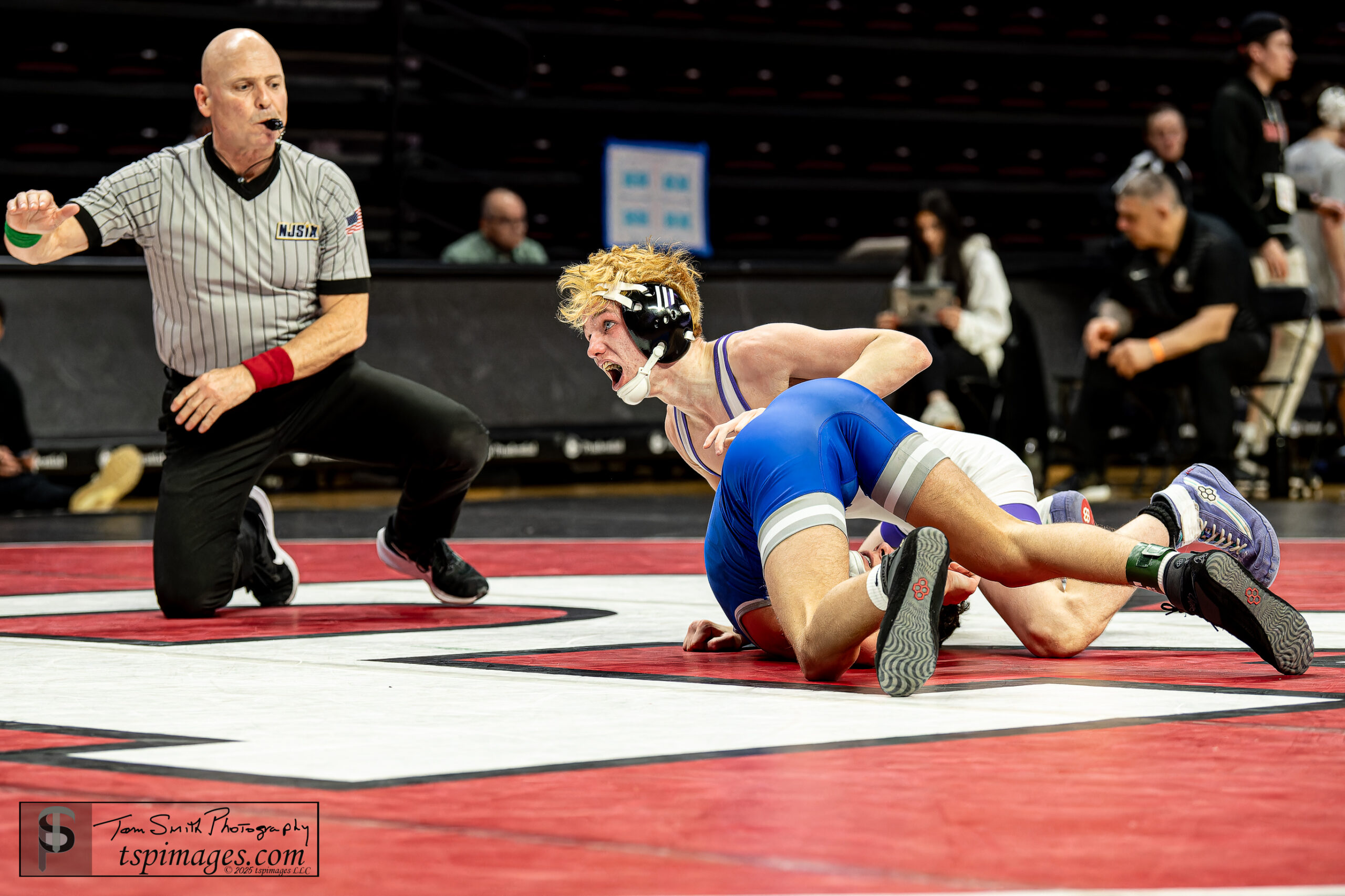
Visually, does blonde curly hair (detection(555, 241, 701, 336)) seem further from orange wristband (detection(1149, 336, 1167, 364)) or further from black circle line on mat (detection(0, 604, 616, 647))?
orange wristband (detection(1149, 336, 1167, 364))

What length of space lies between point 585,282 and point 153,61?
758cm

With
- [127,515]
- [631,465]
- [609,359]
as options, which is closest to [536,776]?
[609,359]

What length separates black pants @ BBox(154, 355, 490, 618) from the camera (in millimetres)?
4000

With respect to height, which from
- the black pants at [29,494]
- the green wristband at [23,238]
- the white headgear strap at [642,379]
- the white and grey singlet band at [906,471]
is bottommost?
the black pants at [29,494]

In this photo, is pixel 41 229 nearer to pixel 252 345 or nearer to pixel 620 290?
pixel 252 345

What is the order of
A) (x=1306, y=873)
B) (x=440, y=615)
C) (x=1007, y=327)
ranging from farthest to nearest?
1. (x=1007, y=327)
2. (x=440, y=615)
3. (x=1306, y=873)

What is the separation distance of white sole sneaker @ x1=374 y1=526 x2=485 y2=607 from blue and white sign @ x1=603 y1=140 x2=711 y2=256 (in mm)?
5903

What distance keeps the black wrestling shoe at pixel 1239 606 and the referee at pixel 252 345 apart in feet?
6.30

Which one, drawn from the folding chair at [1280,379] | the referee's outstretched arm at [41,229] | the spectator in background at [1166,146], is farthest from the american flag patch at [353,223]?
the spectator in background at [1166,146]

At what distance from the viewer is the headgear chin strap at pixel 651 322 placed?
3.05 meters

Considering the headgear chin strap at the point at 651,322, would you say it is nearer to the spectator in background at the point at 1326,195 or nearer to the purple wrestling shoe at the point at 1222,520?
the purple wrestling shoe at the point at 1222,520

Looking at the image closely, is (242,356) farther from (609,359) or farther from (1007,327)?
(1007,327)

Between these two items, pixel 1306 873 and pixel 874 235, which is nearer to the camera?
pixel 1306 873

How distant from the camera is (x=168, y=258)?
398cm
